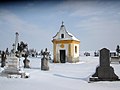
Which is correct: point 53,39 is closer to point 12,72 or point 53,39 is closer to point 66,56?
point 66,56

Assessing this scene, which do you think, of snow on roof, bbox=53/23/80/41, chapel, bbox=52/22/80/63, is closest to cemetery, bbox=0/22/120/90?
chapel, bbox=52/22/80/63

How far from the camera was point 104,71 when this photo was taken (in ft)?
33.9

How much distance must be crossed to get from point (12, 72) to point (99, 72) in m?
5.11

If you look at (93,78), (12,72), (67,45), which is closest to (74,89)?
(93,78)

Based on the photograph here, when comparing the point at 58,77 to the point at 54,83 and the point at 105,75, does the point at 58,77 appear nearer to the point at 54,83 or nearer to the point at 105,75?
the point at 54,83

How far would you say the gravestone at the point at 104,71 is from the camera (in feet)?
33.2

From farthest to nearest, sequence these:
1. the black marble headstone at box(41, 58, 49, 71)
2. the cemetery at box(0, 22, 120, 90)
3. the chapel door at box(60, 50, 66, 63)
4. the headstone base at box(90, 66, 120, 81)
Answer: the chapel door at box(60, 50, 66, 63) → the black marble headstone at box(41, 58, 49, 71) → the headstone base at box(90, 66, 120, 81) → the cemetery at box(0, 22, 120, 90)

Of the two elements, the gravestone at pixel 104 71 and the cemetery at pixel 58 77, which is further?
the gravestone at pixel 104 71

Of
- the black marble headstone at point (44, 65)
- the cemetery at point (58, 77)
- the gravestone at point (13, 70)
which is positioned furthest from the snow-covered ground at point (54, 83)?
the black marble headstone at point (44, 65)

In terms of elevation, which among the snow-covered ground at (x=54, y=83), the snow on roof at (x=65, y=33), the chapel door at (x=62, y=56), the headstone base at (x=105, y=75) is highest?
the snow on roof at (x=65, y=33)

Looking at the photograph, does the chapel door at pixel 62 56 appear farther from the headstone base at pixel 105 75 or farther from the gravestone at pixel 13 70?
the headstone base at pixel 105 75

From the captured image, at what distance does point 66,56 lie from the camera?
26547 mm

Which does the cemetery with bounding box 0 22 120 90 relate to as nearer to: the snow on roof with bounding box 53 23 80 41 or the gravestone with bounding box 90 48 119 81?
the gravestone with bounding box 90 48 119 81

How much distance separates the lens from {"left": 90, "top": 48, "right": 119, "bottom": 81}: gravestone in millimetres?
10133
